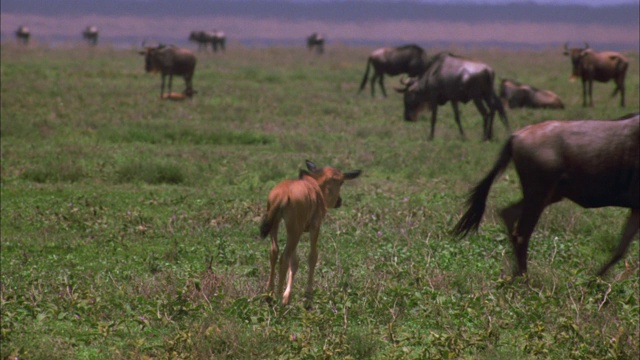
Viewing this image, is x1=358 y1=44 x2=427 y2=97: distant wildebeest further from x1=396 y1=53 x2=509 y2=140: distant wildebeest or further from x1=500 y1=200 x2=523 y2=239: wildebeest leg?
x1=500 y1=200 x2=523 y2=239: wildebeest leg

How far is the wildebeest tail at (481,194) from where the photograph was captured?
7.21 metres

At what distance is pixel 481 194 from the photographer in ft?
24.2

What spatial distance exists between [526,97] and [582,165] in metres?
16.3

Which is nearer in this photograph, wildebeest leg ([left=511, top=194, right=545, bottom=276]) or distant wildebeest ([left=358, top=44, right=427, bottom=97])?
wildebeest leg ([left=511, top=194, right=545, bottom=276])

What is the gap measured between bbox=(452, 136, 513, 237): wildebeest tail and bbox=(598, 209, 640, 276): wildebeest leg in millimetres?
991

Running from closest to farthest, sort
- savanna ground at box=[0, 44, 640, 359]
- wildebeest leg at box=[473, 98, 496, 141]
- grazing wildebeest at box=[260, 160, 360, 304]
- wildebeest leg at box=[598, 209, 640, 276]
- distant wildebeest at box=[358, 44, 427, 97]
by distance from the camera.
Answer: savanna ground at box=[0, 44, 640, 359]
grazing wildebeest at box=[260, 160, 360, 304]
wildebeest leg at box=[598, 209, 640, 276]
wildebeest leg at box=[473, 98, 496, 141]
distant wildebeest at box=[358, 44, 427, 97]

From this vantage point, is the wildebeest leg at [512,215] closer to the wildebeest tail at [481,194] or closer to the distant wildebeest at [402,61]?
the wildebeest tail at [481,194]

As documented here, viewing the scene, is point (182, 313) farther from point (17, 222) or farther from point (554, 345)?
point (17, 222)

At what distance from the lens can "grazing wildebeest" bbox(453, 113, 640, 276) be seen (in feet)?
22.0

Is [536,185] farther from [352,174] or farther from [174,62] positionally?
[174,62]

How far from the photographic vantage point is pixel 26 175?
471 inches

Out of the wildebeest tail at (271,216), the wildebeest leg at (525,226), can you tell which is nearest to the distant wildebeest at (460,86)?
the wildebeest leg at (525,226)

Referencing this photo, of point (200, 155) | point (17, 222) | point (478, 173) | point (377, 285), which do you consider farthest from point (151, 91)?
point (377, 285)

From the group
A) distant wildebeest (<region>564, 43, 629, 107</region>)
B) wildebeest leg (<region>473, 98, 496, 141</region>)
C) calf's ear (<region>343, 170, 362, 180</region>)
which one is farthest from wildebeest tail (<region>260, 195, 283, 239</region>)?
distant wildebeest (<region>564, 43, 629, 107</region>)
